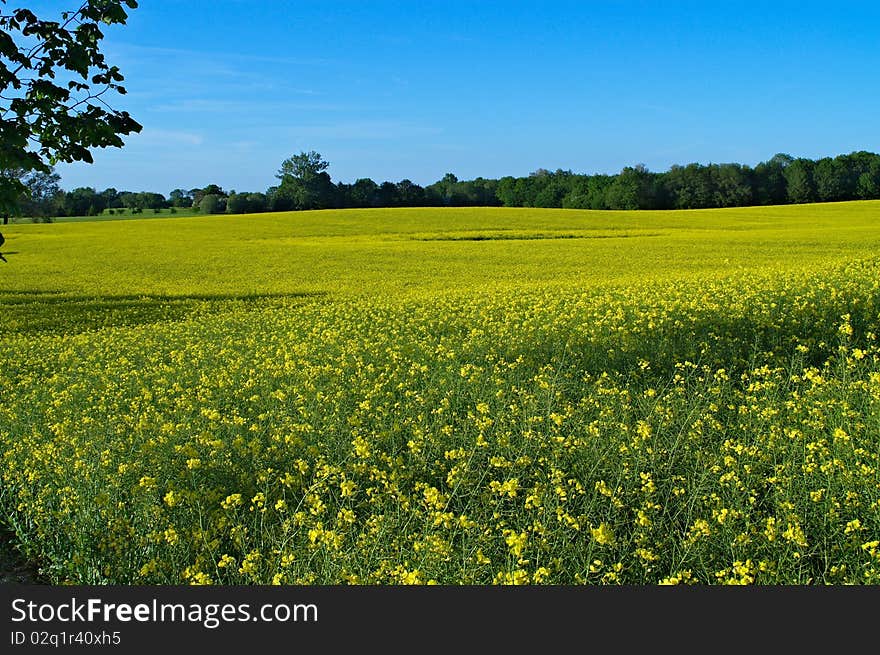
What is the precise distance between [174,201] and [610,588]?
8855cm

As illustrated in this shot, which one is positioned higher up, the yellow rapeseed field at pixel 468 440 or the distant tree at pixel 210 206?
the distant tree at pixel 210 206

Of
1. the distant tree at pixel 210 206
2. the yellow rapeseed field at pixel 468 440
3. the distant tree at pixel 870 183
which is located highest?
the distant tree at pixel 870 183

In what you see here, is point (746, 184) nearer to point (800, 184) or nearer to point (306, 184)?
point (800, 184)

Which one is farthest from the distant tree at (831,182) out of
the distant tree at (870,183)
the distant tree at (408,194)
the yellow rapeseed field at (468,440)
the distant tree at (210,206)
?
the yellow rapeseed field at (468,440)

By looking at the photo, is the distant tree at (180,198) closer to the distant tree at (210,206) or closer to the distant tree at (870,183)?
the distant tree at (210,206)

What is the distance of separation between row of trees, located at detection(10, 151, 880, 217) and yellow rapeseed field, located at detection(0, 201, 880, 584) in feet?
208

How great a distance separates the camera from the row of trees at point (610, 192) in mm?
76125

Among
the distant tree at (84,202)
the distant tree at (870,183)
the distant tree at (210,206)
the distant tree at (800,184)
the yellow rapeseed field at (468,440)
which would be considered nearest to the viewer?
the yellow rapeseed field at (468,440)

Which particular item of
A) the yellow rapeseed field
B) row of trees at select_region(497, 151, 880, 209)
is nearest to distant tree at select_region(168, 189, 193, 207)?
row of trees at select_region(497, 151, 880, 209)

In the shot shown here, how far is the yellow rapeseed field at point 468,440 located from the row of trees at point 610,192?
63336 millimetres

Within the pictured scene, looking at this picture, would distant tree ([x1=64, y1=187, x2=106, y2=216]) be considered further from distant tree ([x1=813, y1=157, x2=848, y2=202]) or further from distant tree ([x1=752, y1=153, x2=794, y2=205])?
distant tree ([x1=813, y1=157, x2=848, y2=202])

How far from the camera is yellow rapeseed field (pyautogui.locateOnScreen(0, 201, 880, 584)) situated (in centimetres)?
461

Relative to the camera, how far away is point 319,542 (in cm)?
464

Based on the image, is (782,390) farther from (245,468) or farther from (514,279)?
(514,279)
